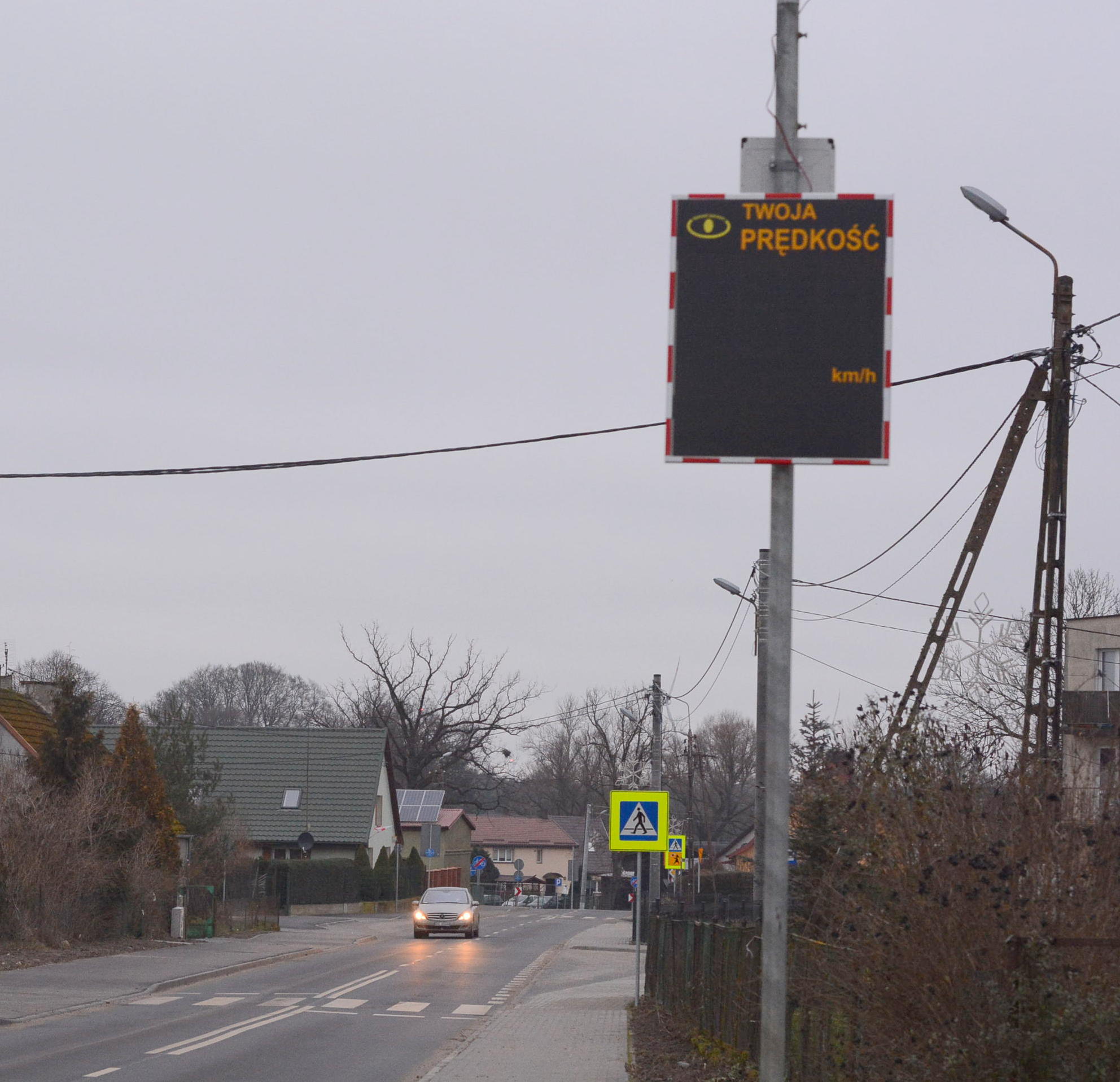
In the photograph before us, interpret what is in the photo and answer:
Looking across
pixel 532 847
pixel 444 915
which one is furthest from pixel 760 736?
pixel 532 847

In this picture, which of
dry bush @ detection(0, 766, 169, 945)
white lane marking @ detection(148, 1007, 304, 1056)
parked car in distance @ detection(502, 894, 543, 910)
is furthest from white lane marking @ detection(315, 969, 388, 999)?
parked car in distance @ detection(502, 894, 543, 910)

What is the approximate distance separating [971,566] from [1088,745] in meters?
5.24

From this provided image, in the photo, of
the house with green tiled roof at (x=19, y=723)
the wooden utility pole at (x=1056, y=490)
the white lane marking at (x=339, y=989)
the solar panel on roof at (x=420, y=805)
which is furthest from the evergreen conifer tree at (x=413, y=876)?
the wooden utility pole at (x=1056, y=490)

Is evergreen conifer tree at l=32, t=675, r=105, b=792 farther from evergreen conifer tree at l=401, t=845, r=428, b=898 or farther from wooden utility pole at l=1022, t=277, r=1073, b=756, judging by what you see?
evergreen conifer tree at l=401, t=845, r=428, b=898

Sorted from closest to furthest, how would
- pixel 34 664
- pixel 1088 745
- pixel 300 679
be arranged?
pixel 1088 745, pixel 34 664, pixel 300 679

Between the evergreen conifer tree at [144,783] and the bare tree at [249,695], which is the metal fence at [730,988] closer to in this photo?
the evergreen conifer tree at [144,783]

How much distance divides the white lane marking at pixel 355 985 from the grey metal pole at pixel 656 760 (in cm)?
707

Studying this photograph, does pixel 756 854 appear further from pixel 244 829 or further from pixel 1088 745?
pixel 244 829

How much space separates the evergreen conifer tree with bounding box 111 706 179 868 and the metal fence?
13390 millimetres

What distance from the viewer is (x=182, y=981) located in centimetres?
2281

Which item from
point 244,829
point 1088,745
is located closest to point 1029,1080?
point 1088,745

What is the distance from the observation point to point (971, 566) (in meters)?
16.7

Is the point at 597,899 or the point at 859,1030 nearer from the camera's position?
the point at 859,1030

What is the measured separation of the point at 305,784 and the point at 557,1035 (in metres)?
40.7
